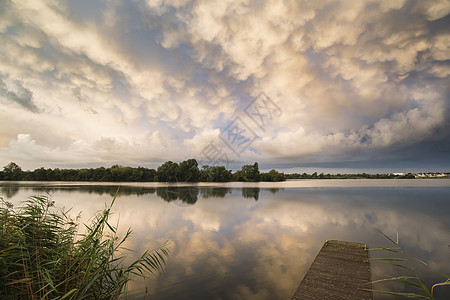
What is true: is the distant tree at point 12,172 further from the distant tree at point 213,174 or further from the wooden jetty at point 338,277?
the wooden jetty at point 338,277

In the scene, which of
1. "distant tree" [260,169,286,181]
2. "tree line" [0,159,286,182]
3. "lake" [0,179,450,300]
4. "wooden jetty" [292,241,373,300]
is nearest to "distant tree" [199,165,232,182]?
"tree line" [0,159,286,182]

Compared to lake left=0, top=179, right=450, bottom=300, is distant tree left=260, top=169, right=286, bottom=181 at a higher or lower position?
higher

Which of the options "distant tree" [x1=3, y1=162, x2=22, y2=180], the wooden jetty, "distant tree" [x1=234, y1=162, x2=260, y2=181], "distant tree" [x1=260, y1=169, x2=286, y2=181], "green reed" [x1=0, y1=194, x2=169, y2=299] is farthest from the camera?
"distant tree" [x1=260, y1=169, x2=286, y2=181]

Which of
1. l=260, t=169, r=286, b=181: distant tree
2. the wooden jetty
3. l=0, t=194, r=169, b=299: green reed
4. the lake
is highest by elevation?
l=260, t=169, r=286, b=181: distant tree

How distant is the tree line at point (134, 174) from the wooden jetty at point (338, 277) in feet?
252

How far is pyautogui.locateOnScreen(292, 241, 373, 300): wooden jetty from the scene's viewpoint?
17.1 ft

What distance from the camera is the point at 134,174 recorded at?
89.6 m

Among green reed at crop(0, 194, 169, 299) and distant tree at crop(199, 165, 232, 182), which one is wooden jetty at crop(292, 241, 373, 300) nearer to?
green reed at crop(0, 194, 169, 299)

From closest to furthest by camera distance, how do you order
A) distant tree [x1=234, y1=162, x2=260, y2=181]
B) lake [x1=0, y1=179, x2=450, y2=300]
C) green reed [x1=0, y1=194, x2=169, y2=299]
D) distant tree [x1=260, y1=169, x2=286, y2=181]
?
green reed [x1=0, y1=194, x2=169, y2=299] < lake [x1=0, y1=179, x2=450, y2=300] < distant tree [x1=234, y1=162, x2=260, y2=181] < distant tree [x1=260, y1=169, x2=286, y2=181]

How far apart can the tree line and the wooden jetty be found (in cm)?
7666

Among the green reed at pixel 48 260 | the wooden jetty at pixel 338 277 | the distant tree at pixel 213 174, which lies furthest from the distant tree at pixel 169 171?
the green reed at pixel 48 260

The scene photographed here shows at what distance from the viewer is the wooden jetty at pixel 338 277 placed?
17.1ft

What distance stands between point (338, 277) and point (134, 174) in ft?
308

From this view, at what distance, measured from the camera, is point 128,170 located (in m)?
90.4
